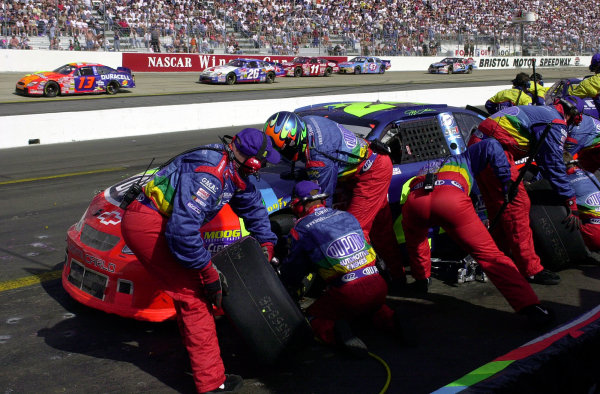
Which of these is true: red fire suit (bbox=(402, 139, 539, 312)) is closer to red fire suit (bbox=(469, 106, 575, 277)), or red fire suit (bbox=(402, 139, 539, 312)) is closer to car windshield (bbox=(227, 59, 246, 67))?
red fire suit (bbox=(469, 106, 575, 277))

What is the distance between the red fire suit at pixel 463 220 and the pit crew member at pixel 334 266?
79 cm

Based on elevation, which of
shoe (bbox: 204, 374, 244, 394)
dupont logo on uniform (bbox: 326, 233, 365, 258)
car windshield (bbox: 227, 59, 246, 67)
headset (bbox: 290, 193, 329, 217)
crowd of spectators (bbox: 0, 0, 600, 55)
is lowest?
shoe (bbox: 204, 374, 244, 394)

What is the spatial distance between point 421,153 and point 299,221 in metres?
2.31

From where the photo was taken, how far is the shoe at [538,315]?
15.6 ft

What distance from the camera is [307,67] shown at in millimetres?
37062

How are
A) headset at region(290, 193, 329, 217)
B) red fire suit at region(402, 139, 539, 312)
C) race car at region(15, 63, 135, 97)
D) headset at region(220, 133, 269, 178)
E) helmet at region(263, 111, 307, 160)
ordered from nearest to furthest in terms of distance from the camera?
headset at region(220, 133, 269, 178)
headset at region(290, 193, 329, 217)
red fire suit at region(402, 139, 539, 312)
helmet at region(263, 111, 307, 160)
race car at region(15, 63, 135, 97)

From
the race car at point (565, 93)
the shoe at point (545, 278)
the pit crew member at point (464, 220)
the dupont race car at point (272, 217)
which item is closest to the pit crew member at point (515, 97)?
the race car at point (565, 93)

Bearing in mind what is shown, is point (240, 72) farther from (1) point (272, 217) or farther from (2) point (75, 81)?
(1) point (272, 217)

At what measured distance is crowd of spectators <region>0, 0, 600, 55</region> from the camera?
106 feet

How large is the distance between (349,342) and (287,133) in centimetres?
181

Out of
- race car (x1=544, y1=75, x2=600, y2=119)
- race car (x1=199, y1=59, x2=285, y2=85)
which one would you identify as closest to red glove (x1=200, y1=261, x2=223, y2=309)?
race car (x1=544, y1=75, x2=600, y2=119)

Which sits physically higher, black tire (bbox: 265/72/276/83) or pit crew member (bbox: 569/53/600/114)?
pit crew member (bbox: 569/53/600/114)

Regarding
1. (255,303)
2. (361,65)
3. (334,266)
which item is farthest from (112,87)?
(255,303)

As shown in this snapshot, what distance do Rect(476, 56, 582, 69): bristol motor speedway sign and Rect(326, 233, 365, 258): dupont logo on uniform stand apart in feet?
159
